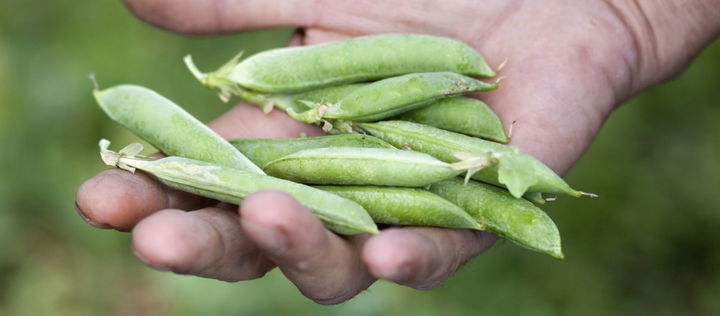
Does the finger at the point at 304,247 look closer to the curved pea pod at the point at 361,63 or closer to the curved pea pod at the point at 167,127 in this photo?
the curved pea pod at the point at 167,127

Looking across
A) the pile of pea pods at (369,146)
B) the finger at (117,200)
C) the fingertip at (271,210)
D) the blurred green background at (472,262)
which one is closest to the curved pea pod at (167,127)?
the pile of pea pods at (369,146)

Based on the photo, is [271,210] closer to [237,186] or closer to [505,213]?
[237,186]

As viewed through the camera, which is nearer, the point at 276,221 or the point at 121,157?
the point at 276,221

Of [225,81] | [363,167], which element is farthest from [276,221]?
[225,81]

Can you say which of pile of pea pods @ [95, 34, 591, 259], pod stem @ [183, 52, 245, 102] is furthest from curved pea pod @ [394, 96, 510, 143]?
pod stem @ [183, 52, 245, 102]

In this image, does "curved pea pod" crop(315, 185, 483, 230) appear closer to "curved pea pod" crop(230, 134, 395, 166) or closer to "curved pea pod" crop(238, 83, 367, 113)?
"curved pea pod" crop(230, 134, 395, 166)

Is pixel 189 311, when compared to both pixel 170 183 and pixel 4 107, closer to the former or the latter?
pixel 170 183

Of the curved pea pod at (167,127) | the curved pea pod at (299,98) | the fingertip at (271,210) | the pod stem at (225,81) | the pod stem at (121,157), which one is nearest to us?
the fingertip at (271,210)
